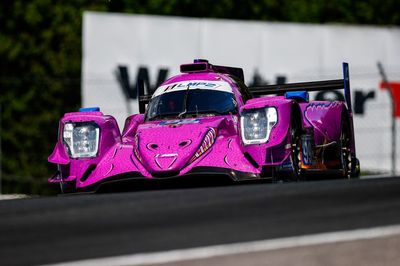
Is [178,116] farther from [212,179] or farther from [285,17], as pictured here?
[285,17]

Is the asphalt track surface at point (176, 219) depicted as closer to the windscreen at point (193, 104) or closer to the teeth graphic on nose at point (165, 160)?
the teeth graphic on nose at point (165, 160)

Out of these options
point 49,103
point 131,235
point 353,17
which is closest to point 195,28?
point 49,103

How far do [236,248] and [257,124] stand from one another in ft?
14.8

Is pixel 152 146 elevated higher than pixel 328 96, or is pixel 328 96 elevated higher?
pixel 328 96

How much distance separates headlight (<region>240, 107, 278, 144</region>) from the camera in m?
8.74

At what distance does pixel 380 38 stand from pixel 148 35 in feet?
14.3

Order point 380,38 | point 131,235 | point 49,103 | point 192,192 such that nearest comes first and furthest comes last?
point 131,235
point 192,192
point 380,38
point 49,103

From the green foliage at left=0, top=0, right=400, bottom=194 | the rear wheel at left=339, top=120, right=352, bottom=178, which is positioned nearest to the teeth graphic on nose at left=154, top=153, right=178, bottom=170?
the rear wheel at left=339, top=120, right=352, bottom=178

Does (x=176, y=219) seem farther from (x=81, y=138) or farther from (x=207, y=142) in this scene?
(x=81, y=138)

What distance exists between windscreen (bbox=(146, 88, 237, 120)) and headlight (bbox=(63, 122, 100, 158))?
0.71 meters

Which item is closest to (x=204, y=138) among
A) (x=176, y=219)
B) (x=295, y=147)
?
(x=295, y=147)

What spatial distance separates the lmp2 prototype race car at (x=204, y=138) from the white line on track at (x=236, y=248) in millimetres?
4099

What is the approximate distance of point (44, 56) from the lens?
28125 millimetres

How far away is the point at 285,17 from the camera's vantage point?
32500mm
